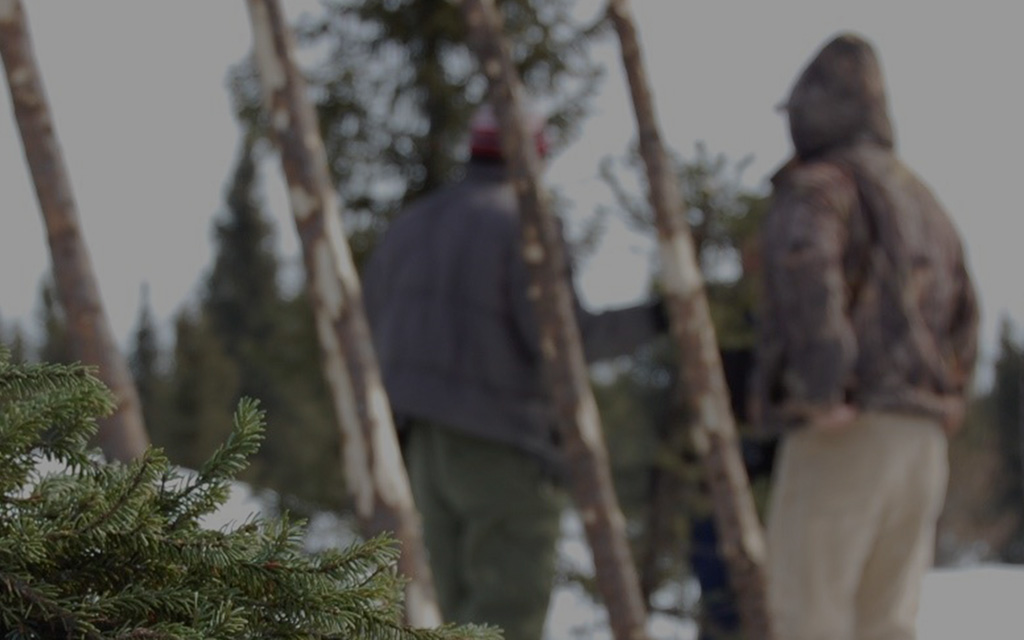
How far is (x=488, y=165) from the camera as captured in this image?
25.8 ft

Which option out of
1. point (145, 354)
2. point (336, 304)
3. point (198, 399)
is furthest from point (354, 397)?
point (145, 354)

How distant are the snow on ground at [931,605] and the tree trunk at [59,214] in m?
3.37

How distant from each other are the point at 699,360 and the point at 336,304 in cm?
143

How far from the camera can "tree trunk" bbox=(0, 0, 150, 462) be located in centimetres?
574

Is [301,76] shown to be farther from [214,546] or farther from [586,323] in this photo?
[214,546]

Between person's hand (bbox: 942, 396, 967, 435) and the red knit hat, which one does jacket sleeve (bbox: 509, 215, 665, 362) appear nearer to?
the red knit hat

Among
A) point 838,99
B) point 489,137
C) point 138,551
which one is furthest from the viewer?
point 489,137

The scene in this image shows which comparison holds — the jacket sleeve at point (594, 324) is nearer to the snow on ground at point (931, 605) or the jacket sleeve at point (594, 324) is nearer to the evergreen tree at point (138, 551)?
the snow on ground at point (931, 605)

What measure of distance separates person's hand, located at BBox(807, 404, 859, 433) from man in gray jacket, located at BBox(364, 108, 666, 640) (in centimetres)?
134

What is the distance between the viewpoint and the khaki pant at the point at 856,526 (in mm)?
6410

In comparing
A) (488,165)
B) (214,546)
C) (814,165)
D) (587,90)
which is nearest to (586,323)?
(488,165)

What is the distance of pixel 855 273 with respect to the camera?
21.2 feet

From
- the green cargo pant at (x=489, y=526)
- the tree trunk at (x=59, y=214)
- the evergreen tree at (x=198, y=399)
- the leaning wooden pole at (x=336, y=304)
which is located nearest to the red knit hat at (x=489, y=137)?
the green cargo pant at (x=489, y=526)

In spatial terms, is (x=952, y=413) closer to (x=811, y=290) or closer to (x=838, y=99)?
(x=811, y=290)
